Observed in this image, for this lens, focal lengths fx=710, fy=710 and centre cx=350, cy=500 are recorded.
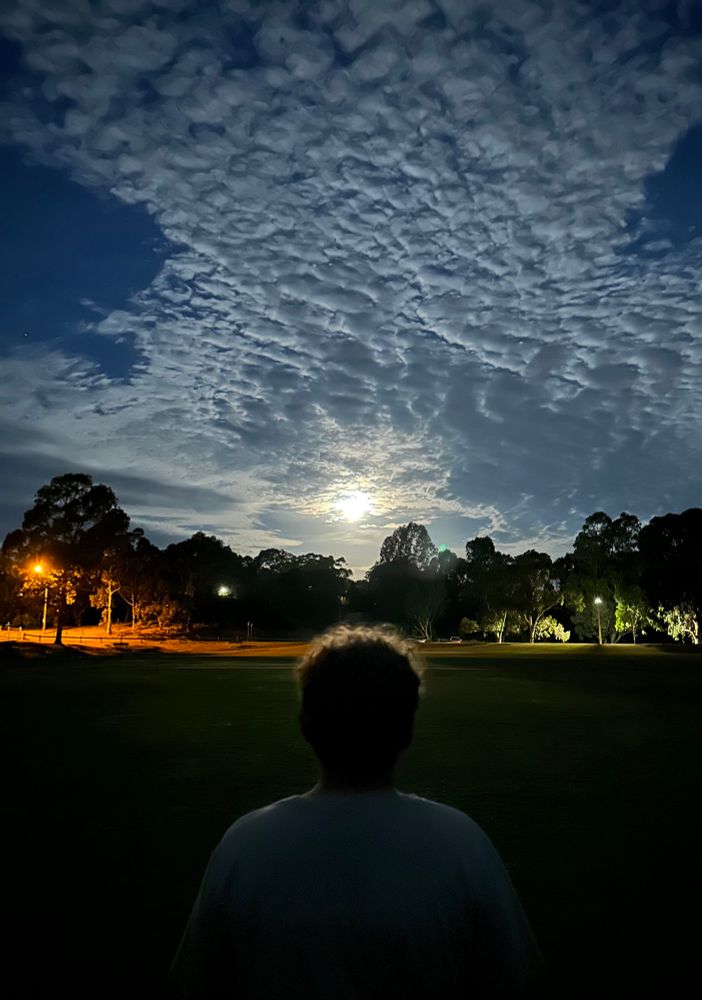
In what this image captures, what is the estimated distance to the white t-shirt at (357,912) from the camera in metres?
1.99

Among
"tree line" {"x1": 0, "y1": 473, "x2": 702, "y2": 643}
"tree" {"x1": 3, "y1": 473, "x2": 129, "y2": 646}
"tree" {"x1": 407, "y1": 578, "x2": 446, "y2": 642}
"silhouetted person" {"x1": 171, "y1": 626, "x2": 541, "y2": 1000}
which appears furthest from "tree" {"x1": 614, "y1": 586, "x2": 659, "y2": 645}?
"silhouetted person" {"x1": 171, "y1": 626, "x2": 541, "y2": 1000}

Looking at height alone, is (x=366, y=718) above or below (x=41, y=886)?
above

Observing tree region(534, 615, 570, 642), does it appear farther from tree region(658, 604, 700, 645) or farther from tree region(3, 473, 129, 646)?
tree region(3, 473, 129, 646)

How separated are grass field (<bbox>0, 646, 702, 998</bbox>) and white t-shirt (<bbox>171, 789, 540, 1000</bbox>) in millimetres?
3032

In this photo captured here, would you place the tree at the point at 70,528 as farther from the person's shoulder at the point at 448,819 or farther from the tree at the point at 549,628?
the person's shoulder at the point at 448,819

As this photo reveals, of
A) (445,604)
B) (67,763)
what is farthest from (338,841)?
(445,604)

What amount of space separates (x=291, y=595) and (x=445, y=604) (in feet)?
111

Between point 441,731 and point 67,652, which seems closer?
point 441,731

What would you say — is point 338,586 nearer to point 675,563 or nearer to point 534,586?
point 534,586

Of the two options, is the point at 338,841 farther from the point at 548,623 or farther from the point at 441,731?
the point at 548,623

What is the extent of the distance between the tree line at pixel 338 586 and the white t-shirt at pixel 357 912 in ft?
211

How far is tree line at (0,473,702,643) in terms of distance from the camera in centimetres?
6544

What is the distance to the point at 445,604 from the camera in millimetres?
122562

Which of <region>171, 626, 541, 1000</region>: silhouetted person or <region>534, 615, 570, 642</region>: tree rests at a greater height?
<region>171, 626, 541, 1000</region>: silhouetted person
